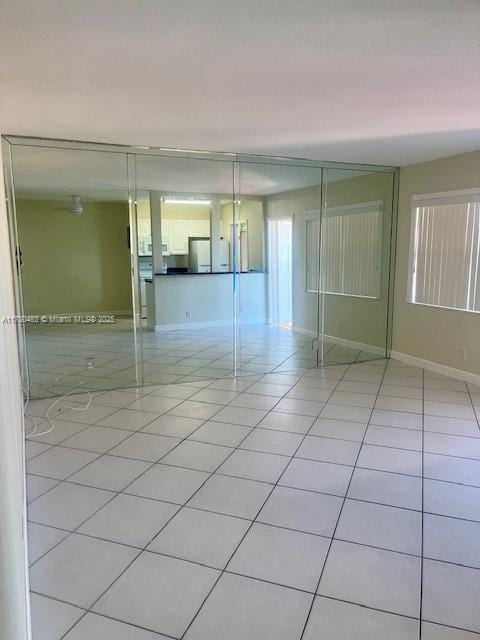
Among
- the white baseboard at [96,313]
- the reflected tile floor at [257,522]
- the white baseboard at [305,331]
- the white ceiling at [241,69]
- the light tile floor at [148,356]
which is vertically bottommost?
the reflected tile floor at [257,522]

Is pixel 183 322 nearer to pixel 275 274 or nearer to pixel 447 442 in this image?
pixel 275 274

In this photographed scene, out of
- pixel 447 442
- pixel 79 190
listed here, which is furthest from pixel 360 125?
pixel 79 190

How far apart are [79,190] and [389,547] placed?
4907 mm

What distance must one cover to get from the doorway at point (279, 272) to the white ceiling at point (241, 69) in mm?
2925

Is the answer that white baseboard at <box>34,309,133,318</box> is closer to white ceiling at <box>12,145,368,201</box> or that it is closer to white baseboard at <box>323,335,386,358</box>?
white ceiling at <box>12,145,368,201</box>

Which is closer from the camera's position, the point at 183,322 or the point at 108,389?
the point at 108,389

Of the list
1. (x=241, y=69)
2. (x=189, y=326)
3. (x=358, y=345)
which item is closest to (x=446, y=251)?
(x=358, y=345)

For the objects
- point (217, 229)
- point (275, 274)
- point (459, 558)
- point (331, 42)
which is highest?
point (331, 42)

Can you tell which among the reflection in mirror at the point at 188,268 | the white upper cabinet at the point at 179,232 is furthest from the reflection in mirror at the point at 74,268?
the white upper cabinet at the point at 179,232

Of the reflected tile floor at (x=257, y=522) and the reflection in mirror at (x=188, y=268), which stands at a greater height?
the reflection in mirror at (x=188, y=268)

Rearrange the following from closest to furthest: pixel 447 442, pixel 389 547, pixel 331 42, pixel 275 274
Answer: pixel 331 42 < pixel 389 547 < pixel 447 442 < pixel 275 274

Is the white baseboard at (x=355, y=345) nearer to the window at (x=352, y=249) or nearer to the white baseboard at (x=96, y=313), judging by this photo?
the window at (x=352, y=249)

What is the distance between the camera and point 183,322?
293 inches

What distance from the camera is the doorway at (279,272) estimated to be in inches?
258
